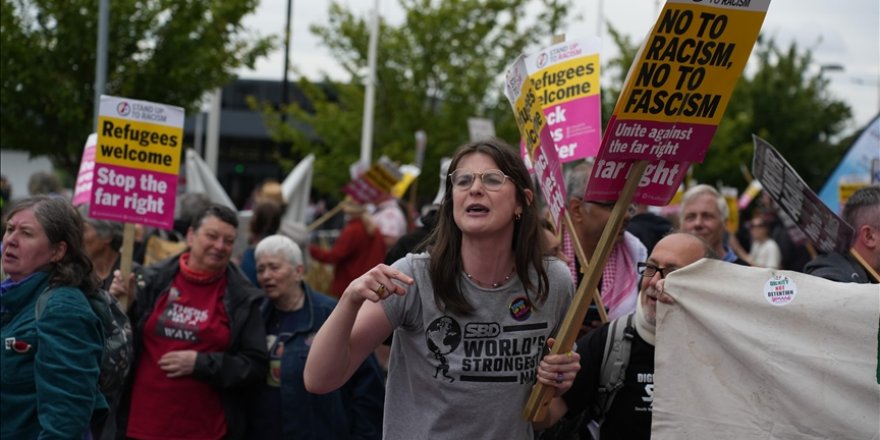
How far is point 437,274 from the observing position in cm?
388

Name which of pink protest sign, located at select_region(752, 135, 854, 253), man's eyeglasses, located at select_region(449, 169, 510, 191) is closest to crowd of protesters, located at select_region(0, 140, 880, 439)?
man's eyeglasses, located at select_region(449, 169, 510, 191)

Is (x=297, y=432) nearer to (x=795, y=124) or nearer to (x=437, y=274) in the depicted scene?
(x=437, y=274)

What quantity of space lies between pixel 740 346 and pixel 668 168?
25.1 inches

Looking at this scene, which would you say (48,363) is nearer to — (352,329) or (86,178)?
(352,329)

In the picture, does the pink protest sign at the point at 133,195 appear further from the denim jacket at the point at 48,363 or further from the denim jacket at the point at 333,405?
the denim jacket at the point at 48,363

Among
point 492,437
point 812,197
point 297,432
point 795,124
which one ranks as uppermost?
point 795,124

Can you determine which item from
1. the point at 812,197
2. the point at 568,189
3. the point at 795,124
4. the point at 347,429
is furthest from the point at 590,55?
the point at 795,124

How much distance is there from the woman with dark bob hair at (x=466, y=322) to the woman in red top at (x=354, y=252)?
25.7 ft

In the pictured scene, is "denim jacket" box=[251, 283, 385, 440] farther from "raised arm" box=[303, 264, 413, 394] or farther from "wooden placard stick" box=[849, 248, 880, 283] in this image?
"wooden placard stick" box=[849, 248, 880, 283]

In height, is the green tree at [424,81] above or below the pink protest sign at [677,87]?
above

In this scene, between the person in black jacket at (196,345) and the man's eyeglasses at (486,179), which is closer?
the man's eyeglasses at (486,179)

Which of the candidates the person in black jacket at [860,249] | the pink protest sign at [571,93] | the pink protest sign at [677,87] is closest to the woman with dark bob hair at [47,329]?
the pink protest sign at [677,87]

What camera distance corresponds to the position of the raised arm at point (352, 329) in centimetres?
357

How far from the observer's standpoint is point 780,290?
12.1 feet
